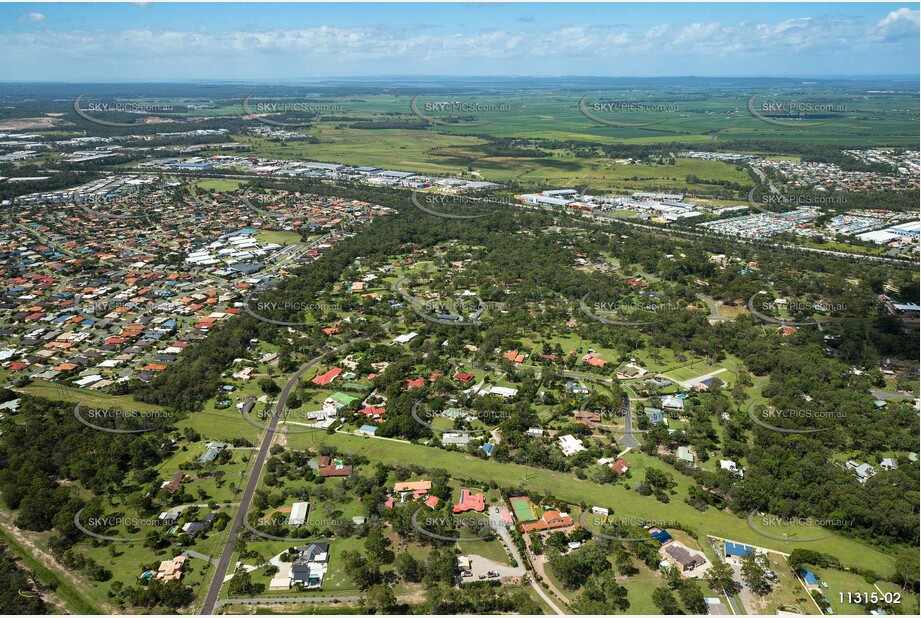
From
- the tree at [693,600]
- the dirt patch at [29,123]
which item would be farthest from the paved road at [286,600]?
the dirt patch at [29,123]

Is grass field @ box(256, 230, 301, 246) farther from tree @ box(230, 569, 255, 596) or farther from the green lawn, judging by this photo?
tree @ box(230, 569, 255, 596)

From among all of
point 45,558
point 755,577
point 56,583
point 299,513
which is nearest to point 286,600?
point 299,513

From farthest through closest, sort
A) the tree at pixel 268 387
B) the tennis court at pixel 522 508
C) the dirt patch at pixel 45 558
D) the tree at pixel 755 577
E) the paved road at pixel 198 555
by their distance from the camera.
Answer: the tree at pixel 268 387 < the tennis court at pixel 522 508 < the paved road at pixel 198 555 < the dirt patch at pixel 45 558 < the tree at pixel 755 577

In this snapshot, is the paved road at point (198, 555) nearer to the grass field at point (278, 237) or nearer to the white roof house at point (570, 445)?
the white roof house at point (570, 445)

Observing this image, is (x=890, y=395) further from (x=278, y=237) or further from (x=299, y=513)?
(x=278, y=237)

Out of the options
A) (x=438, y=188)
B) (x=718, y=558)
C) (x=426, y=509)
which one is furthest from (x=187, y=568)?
(x=438, y=188)

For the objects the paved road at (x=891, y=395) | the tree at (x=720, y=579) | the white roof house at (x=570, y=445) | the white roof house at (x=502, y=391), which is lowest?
the tree at (x=720, y=579)

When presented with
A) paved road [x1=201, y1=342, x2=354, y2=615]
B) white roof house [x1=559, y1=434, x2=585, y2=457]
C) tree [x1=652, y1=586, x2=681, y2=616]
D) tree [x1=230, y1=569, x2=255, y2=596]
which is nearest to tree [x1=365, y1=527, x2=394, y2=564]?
tree [x1=230, y1=569, x2=255, y2=596]
